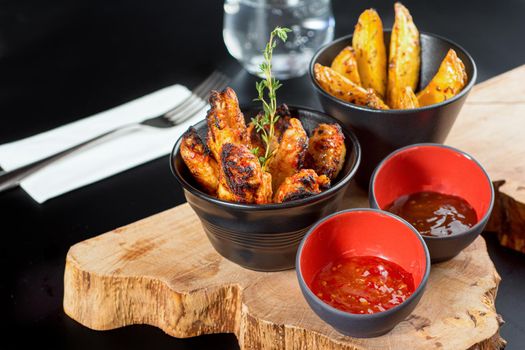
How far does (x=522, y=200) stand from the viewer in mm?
1757

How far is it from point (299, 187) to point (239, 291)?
282mm

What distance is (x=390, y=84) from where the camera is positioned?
185 centimetres

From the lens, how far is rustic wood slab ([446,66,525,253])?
1791 mm

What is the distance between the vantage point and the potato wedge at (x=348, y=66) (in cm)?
182

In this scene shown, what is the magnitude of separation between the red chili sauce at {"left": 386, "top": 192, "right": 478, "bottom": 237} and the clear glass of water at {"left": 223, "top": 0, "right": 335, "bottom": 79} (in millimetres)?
801

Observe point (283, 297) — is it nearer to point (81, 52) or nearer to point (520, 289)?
point (520, 289)

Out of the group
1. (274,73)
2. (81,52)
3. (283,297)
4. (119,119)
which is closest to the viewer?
(283,297)

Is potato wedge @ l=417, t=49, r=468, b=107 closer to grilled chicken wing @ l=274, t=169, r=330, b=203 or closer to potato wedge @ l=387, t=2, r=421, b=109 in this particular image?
potato wedge @ l=387, t=2, r=421, b=109

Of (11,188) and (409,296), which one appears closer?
(409,296)

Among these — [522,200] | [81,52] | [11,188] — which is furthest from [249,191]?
[81,52]

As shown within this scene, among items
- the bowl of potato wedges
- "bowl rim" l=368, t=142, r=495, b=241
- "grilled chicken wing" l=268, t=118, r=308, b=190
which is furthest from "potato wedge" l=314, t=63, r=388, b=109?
"grilled chicken wing" l=268, t=118, r=308, b=190

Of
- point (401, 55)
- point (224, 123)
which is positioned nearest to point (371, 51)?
point (401, 55)

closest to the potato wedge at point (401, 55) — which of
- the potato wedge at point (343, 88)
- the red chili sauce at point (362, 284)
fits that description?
the potato wedge at point (343, 88)

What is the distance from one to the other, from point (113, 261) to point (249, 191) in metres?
0.41
